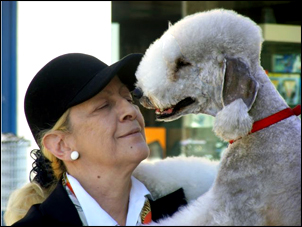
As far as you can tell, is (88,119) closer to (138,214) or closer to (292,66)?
(138,214)

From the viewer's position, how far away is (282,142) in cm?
125

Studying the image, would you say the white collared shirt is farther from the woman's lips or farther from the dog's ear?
the dog's ear

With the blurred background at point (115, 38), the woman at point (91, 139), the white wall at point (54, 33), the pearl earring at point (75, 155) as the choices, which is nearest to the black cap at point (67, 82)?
the woman at point (91, 139)

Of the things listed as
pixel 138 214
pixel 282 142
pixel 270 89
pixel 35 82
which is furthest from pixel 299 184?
pixel 35 82

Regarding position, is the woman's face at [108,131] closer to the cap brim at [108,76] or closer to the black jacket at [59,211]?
the cap brim at [108,76]

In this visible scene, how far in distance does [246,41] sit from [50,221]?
0.79 meters

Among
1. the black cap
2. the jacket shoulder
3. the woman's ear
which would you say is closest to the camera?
the jacket shoulder

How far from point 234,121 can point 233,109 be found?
0.12ft

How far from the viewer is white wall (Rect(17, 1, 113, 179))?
14.4 feet

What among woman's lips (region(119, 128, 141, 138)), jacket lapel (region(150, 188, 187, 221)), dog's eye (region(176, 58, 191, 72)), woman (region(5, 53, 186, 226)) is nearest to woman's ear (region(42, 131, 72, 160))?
woman (region(5, 53, 186, 226))

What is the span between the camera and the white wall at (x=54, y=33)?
4.40 metres

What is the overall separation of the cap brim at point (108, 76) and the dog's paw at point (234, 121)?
0.45 meters

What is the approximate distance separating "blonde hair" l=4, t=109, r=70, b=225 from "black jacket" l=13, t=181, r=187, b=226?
137 mm

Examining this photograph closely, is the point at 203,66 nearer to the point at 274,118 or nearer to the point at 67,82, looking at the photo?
the point at 274,118
